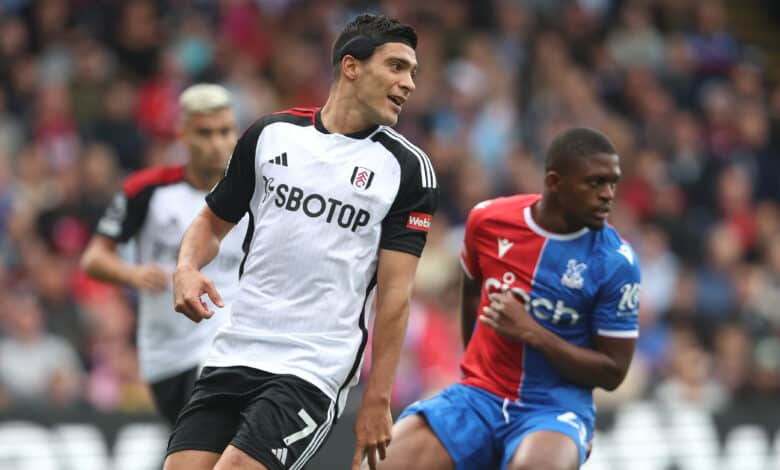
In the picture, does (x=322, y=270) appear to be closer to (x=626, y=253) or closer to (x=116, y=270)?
(x=626, y=253)

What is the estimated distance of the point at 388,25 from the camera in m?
5.62

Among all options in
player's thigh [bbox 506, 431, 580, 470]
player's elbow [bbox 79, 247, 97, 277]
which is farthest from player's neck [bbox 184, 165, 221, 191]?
player's thigh [bbox 506, 431, 580, 470]

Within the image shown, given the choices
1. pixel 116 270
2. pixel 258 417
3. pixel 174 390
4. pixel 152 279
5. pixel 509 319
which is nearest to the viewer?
pixel 258 417

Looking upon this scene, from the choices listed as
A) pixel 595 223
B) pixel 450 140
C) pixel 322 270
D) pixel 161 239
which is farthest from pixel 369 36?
pixel 450 140

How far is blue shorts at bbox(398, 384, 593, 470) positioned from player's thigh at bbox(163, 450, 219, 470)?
1.47 meters

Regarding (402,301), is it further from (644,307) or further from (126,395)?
(644,307)

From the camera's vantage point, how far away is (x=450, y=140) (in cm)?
1424

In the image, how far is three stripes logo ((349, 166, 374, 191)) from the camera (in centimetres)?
554

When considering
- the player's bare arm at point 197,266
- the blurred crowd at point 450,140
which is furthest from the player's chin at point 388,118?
the blurred crowd at point 450,140

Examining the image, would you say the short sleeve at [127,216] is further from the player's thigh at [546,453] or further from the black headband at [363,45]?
the player's thigh at [546,453]

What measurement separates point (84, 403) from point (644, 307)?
18.5ft

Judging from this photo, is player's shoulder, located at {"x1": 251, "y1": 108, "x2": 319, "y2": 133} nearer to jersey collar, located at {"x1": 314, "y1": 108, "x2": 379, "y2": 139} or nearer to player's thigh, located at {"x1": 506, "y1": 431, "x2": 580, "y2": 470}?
jersey collar, located at {"x1": 314, "y1": 108, "x2": 379, "y2": 139}

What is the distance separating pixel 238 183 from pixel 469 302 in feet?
5.48

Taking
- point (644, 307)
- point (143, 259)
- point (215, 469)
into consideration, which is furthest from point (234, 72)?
point (215, 469)
